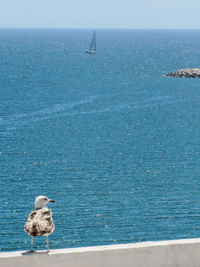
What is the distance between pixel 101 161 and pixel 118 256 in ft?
131

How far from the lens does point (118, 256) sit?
10859 mm

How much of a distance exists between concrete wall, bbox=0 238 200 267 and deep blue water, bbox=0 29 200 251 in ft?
70.4

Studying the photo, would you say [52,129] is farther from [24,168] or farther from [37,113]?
[24,168]

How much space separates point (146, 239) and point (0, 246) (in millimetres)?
8983

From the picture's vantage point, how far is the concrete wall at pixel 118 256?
10609mm

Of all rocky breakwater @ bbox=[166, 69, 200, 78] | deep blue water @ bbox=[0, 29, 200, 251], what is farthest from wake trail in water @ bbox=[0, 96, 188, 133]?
rocky breakwater @ bbox=[166, 69, 200, 78]

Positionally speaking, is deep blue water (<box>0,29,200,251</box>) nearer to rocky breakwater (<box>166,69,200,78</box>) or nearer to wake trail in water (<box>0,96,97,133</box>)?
wake trail in water (<box>0,96,97,133</box>)

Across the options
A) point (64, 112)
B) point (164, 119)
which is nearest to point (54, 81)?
point (64, 112)

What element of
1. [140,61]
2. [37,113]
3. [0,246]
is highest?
[140,61]

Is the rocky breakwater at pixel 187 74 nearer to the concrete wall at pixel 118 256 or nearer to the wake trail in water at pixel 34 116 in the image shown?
the wake trail in water at pixel 34 116

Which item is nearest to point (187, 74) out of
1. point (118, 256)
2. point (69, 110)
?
point (69, 110)

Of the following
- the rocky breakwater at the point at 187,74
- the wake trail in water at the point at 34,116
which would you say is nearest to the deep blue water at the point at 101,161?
the wake trail in water at the point at 34,116

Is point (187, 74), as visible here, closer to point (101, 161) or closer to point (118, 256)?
point (101, 161)

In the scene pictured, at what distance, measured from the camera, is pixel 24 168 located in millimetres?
47812
